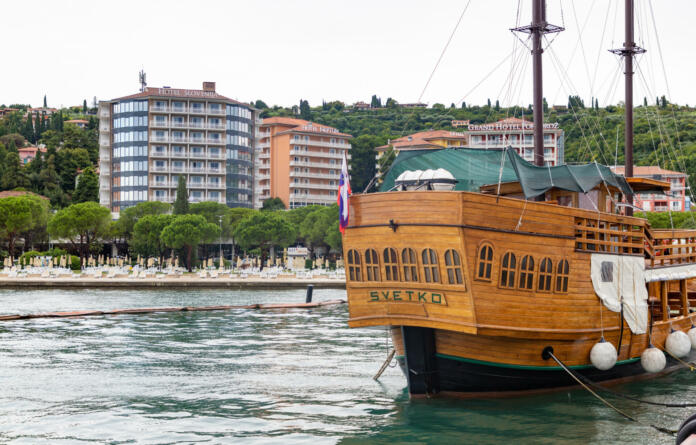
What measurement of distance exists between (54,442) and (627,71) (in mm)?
22572

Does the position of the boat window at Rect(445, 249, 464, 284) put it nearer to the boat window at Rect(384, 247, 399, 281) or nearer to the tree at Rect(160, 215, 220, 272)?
the boat window at Rect(384, 247, 399, 281)

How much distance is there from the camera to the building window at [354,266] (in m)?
16.8

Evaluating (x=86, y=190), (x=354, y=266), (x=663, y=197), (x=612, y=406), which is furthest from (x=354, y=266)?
(x=663, y=197)

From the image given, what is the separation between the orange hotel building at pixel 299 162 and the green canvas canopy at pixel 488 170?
11817 centimetres

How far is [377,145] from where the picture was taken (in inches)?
5965

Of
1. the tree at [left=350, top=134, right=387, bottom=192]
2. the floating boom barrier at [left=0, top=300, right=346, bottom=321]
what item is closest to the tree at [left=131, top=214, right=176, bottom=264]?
the floating boom barrier at [left=0, top=300, right=346, bottom=321]

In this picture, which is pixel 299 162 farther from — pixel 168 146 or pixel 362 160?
pixel 168 146

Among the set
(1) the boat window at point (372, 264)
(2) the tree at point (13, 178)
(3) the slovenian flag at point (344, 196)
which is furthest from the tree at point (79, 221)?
(1) the boat window at point (372, 264)

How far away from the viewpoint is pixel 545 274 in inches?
634

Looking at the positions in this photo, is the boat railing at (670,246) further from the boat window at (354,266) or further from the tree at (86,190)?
the tree at (86,190)

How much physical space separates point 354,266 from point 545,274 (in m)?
3.84

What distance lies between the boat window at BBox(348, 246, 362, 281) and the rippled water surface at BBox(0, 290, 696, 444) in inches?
102

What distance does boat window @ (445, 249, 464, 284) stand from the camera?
601 inches

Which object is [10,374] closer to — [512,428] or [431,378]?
[431,378]
